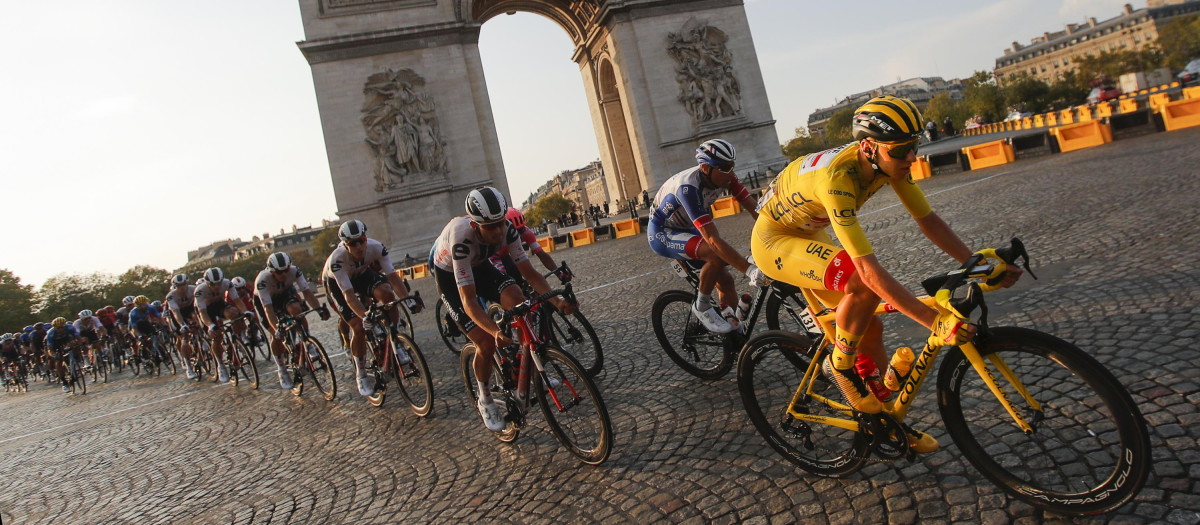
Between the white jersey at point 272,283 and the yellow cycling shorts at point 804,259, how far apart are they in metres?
5.81

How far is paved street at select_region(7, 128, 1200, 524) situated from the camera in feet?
9.27

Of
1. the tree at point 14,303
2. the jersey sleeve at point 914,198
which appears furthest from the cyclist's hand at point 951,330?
the tree at point 14,303

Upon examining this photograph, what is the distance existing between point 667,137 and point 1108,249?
2149cm

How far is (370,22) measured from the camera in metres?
24.9

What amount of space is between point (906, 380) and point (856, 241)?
1.89 feet

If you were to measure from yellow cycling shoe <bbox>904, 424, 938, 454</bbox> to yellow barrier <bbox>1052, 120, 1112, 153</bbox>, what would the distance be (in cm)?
1572

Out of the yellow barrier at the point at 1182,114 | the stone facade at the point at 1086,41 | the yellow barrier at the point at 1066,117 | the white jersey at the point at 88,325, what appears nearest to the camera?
the yellow barrier at the point at 1182,114

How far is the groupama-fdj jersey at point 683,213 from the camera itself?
15.3 ft

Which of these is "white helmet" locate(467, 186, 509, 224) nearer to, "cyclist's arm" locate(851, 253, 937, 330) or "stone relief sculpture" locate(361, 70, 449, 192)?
"cyclist's arm" locate(851, 253, 937, 330)

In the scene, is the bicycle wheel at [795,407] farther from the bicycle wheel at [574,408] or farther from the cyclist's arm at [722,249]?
the cyclist's arm at [722,249]

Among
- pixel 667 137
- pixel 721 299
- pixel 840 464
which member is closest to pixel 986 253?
pixel 840 464

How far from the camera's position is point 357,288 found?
708 cm

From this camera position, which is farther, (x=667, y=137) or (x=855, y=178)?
(x=667, y=137)

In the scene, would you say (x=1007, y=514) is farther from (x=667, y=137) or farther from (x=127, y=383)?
(x=667, y=137)
